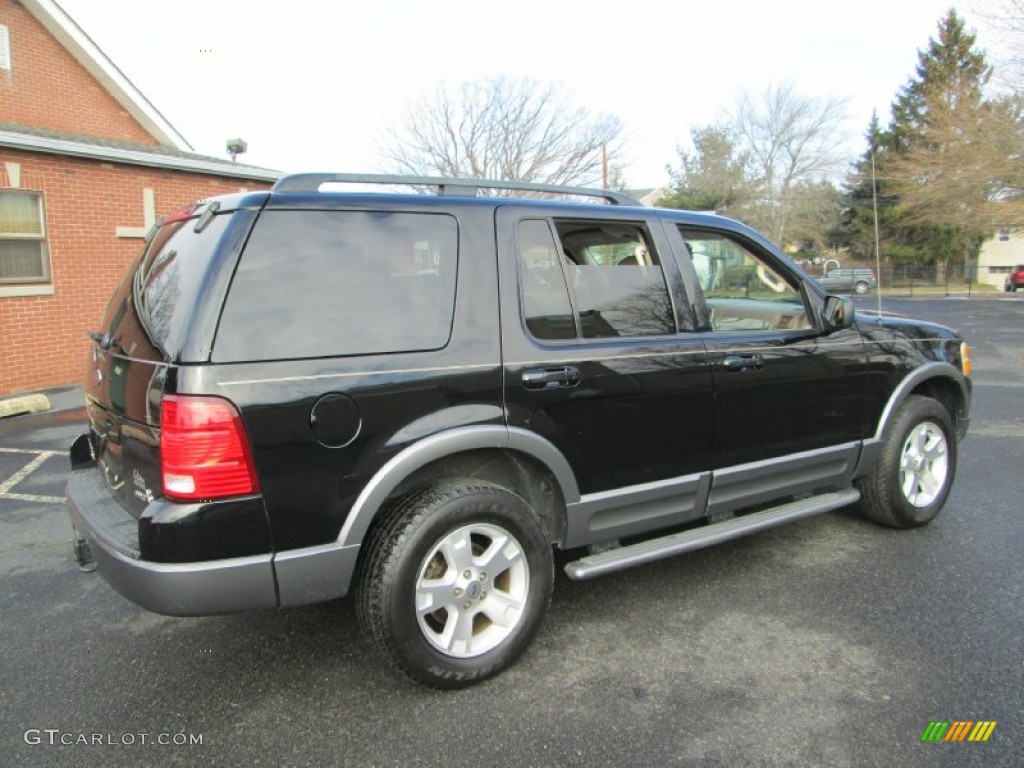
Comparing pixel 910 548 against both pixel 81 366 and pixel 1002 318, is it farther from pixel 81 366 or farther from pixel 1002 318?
pixel 1002 318

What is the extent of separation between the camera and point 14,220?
9.48 metres

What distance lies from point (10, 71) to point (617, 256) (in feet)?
44.3

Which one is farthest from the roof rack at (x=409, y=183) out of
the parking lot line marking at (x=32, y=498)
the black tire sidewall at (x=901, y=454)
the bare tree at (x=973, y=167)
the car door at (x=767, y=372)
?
the bare tree at (x=973, y=167)

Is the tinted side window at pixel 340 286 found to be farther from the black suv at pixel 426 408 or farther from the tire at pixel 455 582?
the tire at pixel 455 582

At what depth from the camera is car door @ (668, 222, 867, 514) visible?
341 cm

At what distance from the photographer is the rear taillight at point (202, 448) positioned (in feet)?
7.45

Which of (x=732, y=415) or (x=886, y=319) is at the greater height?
(x=886, y=319)

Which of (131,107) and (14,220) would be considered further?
(131,107)

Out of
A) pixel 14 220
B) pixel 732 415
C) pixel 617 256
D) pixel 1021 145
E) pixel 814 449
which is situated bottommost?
pixel 814 449

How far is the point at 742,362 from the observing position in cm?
340

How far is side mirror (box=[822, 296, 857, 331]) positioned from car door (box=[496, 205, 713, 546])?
941mm

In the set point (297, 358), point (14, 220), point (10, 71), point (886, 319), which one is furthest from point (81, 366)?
point (886, 319)

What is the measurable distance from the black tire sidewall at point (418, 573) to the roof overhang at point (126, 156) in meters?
9.45

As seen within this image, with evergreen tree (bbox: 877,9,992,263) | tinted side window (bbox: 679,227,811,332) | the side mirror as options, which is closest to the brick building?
tinted side window (bbox: 679,227,811,332)
